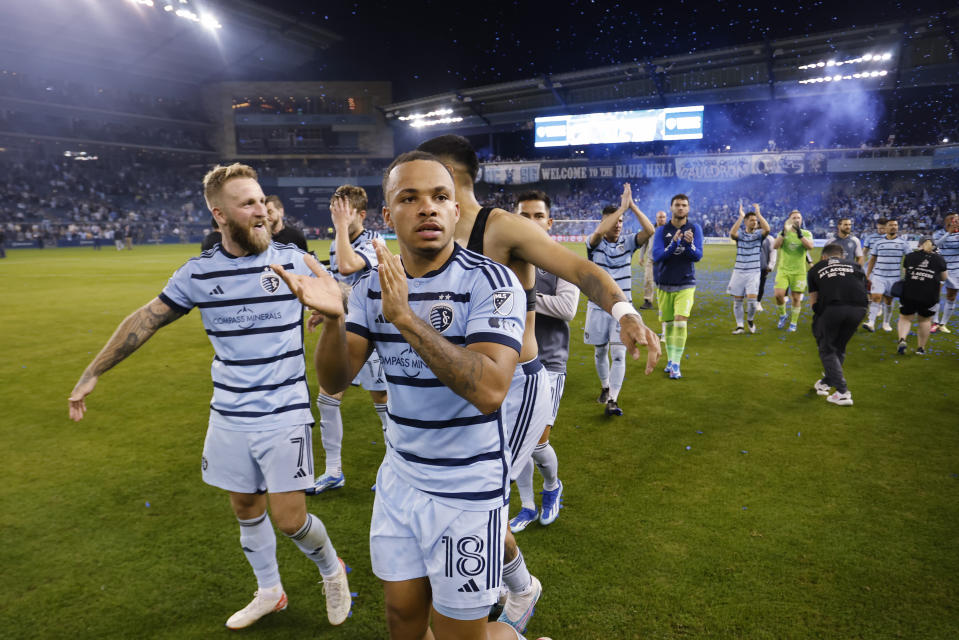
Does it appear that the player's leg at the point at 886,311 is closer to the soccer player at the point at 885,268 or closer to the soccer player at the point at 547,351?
the soccer player at the point at 885,268

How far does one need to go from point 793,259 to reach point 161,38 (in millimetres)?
53144

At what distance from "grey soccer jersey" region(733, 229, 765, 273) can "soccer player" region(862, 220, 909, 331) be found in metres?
2.34

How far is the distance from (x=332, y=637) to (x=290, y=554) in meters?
1.04

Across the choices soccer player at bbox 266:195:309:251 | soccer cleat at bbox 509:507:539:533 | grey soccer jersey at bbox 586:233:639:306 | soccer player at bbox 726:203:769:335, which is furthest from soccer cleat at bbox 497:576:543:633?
soccer player at bbox 726:203:769:335

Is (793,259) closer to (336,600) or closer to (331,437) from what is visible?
(331,437)

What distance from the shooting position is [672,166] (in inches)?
1569

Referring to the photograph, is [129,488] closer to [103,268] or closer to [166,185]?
[103,268]

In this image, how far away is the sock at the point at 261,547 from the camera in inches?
122

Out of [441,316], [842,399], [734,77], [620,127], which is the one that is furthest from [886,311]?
[620,127]

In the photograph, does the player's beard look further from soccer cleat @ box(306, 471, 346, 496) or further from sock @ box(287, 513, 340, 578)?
soccer cleat @ box(306, 471, 346, 496)

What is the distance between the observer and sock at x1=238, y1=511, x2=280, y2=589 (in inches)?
122

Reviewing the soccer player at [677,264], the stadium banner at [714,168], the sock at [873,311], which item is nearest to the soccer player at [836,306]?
the soccer player at [677,264]

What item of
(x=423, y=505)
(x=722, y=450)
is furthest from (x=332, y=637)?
(x=722, y=450)

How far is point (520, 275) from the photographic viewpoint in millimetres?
2623
